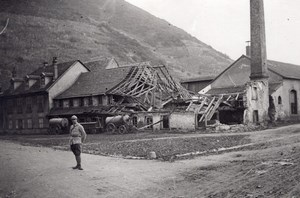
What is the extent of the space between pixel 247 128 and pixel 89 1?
95394 millimetres

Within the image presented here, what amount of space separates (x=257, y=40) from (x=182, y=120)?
38.3ft

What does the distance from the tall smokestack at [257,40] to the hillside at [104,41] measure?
32939 mm

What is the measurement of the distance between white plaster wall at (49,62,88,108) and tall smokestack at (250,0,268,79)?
73.8 feet

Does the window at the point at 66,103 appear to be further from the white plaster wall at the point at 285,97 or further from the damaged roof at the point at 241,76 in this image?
the white plaster wall at the point at 285,97

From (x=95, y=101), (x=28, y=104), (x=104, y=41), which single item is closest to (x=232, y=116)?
(x=95, y=101)

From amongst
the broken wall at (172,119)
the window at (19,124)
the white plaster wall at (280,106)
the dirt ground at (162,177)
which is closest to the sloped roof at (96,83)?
the broken wall at (172,119)

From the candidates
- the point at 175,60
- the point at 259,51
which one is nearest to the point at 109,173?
the point at 259,51

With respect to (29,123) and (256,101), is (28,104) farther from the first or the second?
(256,101)

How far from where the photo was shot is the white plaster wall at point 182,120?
31188mm

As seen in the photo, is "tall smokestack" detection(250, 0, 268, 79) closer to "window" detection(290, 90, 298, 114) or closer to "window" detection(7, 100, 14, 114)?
"window" detection(290, 90, 298, 114)

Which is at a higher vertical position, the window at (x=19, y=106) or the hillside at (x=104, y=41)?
the hillside at (x=104, y=41)

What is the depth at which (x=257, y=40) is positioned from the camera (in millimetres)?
35219

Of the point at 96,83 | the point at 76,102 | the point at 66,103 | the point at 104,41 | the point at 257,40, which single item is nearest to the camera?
the point at 257,40

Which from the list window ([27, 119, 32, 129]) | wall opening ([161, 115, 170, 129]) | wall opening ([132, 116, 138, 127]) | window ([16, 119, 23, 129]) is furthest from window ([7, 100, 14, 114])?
wall opening ([161, 115, 170, 129])
